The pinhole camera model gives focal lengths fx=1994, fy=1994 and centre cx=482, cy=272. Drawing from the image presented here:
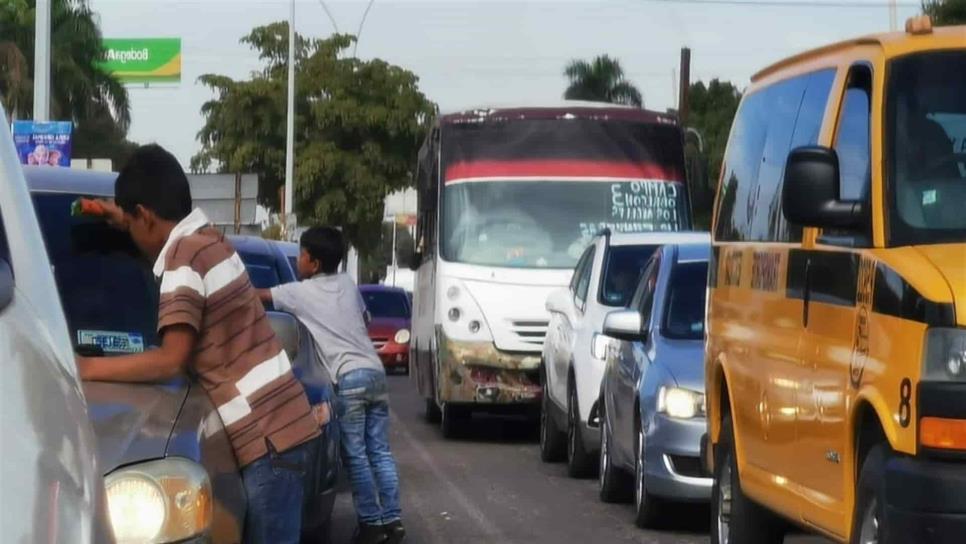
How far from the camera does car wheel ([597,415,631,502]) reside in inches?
512

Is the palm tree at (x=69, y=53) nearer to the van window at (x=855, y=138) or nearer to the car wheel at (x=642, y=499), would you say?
the car wheel at (x=642, y=499)

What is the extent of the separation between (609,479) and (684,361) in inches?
62.7

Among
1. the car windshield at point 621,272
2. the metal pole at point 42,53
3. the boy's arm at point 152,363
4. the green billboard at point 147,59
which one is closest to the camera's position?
the boy's arm at point 152,363

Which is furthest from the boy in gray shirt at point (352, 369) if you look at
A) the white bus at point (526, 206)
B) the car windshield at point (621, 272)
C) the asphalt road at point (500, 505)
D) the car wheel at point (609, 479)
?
the white bus at point (526, 206)

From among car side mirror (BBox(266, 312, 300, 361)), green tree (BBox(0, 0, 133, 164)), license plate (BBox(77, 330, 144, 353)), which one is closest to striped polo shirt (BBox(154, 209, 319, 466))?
car side mirror (BBox(266, 312, 300, 361))

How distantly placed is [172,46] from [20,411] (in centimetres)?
A: 6566

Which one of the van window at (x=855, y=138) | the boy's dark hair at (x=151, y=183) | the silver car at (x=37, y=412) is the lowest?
the silver car at (x=37, y=412)

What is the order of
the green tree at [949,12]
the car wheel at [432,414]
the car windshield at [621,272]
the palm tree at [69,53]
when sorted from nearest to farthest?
the car windshield at [621,272], the car wheel at [432,414], the green tree at [949,12], the palm tree at [69,53]

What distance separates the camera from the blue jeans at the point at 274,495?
19.1 ft

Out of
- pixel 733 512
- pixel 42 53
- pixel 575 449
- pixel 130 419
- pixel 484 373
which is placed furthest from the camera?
pixel 42 53

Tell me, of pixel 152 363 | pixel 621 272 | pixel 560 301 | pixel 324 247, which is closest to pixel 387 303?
pixel 560 301

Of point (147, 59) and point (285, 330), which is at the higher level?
point (147, 59)

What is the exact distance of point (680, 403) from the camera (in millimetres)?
11414

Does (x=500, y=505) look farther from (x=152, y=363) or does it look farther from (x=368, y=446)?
(x=152, y=363)
